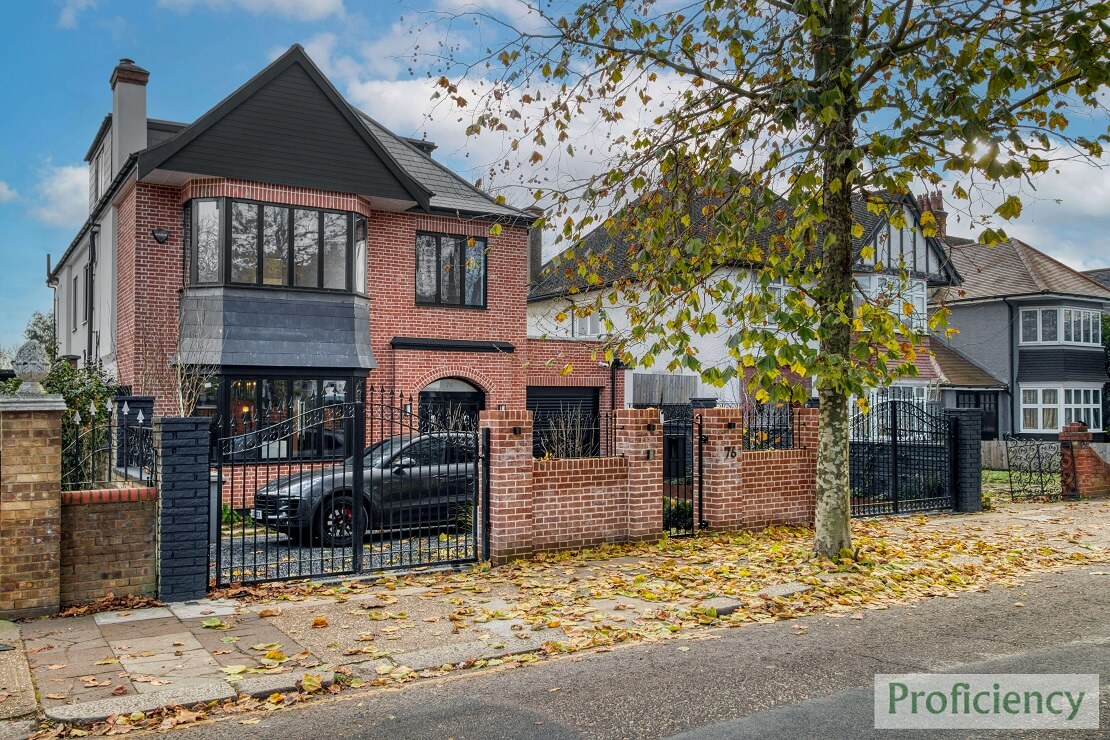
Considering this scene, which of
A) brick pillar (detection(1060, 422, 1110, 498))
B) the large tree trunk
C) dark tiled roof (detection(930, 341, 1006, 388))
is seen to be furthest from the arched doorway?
dark tiled roof (detection(930, 341, 1006, 388))

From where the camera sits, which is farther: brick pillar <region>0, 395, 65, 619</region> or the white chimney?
the white chimney

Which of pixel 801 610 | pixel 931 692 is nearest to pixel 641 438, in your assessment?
pixel 801 610

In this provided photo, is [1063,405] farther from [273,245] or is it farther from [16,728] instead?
[16,728]

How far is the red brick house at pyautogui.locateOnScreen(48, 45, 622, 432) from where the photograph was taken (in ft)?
58.0

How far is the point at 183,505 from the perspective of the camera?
8.84 meters

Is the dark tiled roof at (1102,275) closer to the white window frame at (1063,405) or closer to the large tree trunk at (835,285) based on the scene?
the white window frame at (1063,405)

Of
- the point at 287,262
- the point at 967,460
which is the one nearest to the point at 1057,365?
the point at 967,460

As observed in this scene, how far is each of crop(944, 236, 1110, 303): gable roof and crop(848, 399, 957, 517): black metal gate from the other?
70.2 feet

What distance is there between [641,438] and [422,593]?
13.2 ft

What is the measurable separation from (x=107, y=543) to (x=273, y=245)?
1084cm

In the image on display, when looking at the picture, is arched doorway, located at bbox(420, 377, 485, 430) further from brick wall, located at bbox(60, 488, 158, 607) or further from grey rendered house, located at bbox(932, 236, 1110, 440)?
grey rendered house, located at bbox(932, 236, 1110, 440)

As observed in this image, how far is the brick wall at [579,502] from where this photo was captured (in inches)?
442

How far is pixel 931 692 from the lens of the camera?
6062mm

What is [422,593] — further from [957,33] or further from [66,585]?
[957,33]
